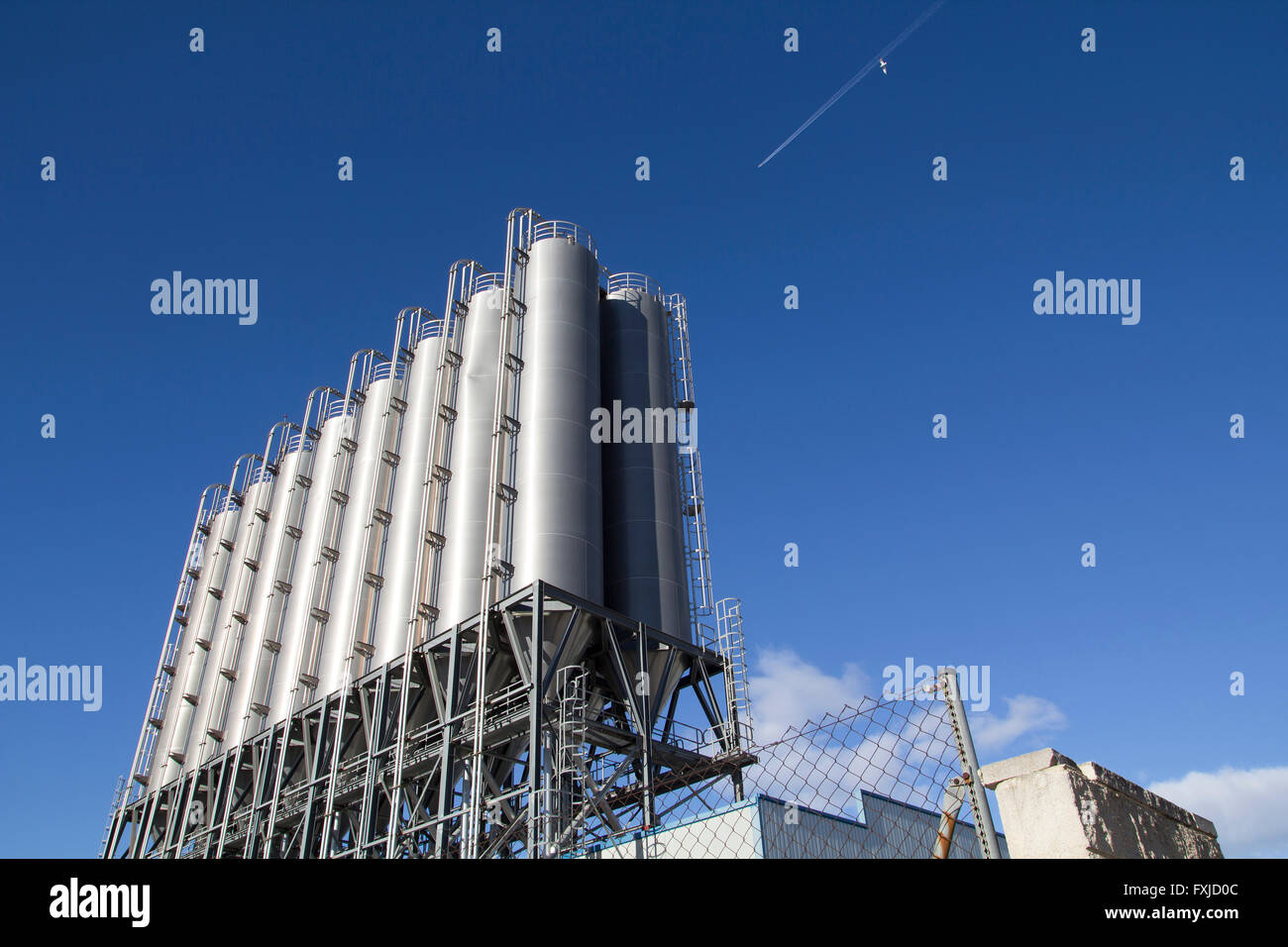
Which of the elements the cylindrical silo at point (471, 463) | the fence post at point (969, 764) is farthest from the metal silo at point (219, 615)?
the fence post at point (969, 764)

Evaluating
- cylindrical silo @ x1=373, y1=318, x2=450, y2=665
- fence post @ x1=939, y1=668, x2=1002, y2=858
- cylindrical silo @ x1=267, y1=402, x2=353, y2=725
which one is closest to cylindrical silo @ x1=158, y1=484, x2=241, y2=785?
cylindrical silo @ x1=267, y1=402, x2=353, y2=725

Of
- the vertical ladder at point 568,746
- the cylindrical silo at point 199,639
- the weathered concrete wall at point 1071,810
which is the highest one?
the cylindrical silo at point 199,639

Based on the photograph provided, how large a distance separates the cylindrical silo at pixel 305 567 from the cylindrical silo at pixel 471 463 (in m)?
8.37

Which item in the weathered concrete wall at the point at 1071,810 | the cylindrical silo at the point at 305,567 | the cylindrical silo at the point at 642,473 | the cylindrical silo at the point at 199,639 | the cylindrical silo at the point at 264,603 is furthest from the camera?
the cylindrical silo at the point at 199,639

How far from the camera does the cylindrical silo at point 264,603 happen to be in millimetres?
34594

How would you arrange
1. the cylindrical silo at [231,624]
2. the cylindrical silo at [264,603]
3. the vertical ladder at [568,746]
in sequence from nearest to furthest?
the vertical ladder at [568,746], the cylindrical silo at [264,603], the cylindrical silo at [231,624]

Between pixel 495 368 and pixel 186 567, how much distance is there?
24.7 metres

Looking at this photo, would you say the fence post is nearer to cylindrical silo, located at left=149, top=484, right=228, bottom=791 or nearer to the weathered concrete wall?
the weathered concrete wall

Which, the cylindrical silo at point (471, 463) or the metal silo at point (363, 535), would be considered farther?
the metal silo at point (363, 535)

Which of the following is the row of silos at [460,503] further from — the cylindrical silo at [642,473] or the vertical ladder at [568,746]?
the vertical ladder at [568,746]

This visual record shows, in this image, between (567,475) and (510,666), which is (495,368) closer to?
(567,475)
